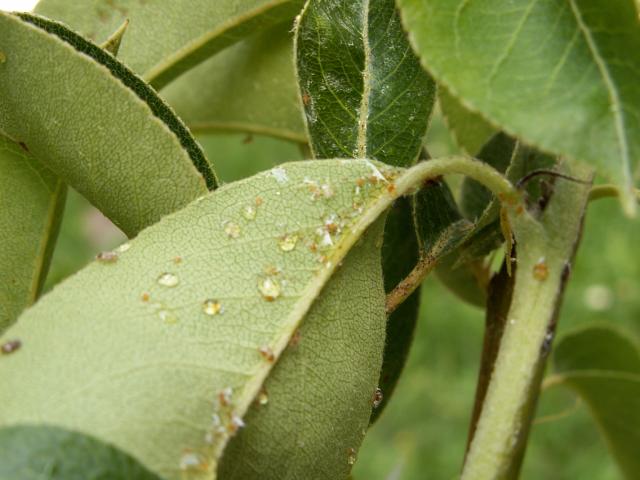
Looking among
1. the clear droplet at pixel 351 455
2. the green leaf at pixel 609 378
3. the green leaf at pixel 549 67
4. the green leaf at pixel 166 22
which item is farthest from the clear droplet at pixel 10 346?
the green leaf at pixel 609 378

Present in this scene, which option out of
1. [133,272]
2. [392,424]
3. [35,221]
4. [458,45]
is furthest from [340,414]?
[392,424]

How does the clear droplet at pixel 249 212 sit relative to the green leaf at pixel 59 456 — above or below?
above

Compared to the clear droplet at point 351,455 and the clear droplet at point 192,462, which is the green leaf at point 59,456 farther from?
the clear droplet at point 351,455

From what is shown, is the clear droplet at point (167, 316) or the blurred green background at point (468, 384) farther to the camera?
the blurred green background at point (468, 384)

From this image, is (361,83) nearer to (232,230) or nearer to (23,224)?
(232,230)

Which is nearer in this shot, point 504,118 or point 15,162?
point 504,118

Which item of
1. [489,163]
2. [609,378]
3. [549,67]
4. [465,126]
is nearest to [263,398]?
[549,67]

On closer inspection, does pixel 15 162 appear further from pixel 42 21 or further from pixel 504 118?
pixel 504 118
